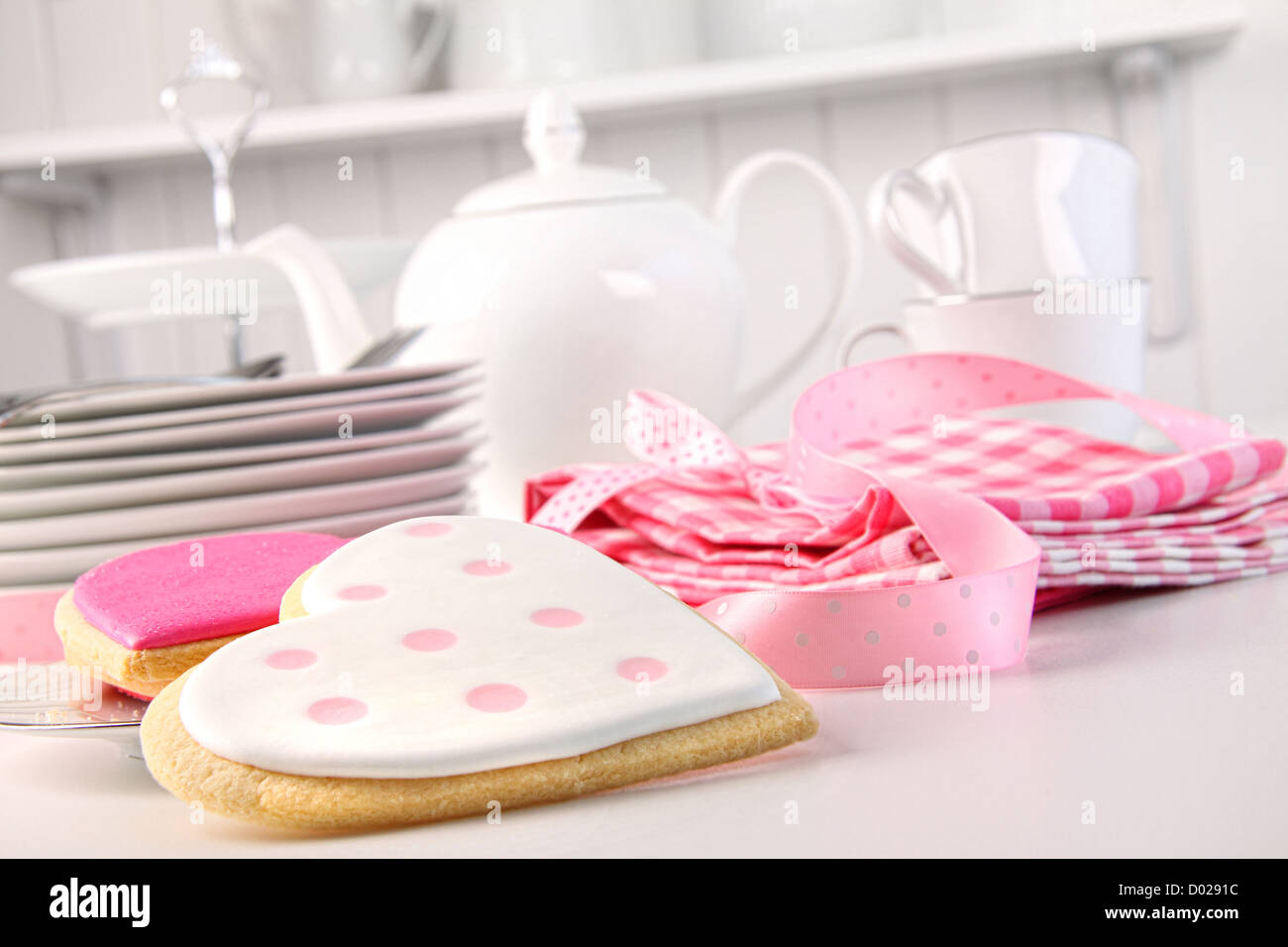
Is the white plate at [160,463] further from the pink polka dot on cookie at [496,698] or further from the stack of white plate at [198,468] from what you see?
the pink polka dot on cookie at [496,698]

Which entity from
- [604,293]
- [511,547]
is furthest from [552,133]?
[511,547]

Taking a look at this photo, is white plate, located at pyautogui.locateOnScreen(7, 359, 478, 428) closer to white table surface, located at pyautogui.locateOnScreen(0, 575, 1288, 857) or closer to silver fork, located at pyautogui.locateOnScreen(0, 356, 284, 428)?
silver fork, located at pyautogui.locateOnScreen(0, 356, 284, 428)

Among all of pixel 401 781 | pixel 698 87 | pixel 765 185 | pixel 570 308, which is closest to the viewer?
pixel 401 781

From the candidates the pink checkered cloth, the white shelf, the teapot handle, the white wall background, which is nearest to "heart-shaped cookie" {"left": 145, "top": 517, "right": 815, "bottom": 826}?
the pink checkered cloth

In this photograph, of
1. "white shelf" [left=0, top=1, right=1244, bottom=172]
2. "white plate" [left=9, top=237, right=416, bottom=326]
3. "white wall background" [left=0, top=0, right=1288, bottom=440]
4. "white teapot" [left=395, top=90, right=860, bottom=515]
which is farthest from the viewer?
"white wall background" [left=0, top=0, right=1288, bottom=440]

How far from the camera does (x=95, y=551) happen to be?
461 mm

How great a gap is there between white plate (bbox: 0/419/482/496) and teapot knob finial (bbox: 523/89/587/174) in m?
0.29

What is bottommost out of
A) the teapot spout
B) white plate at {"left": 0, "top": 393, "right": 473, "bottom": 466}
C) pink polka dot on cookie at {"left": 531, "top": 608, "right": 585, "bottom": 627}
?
pink polka dot on cookie at {"left": 531, "top": 608, "right": 585, "bottom": 627}

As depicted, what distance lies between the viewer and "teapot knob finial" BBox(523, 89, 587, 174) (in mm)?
723

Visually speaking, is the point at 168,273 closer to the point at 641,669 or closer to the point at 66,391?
the point at 66,391

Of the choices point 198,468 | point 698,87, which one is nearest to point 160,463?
point 198,468

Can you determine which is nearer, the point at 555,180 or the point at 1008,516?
the point at 1008,516

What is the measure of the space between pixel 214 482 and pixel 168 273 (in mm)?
355

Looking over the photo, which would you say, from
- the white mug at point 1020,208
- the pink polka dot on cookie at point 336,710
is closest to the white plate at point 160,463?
the pink polka dot on cookie at point 336,710
